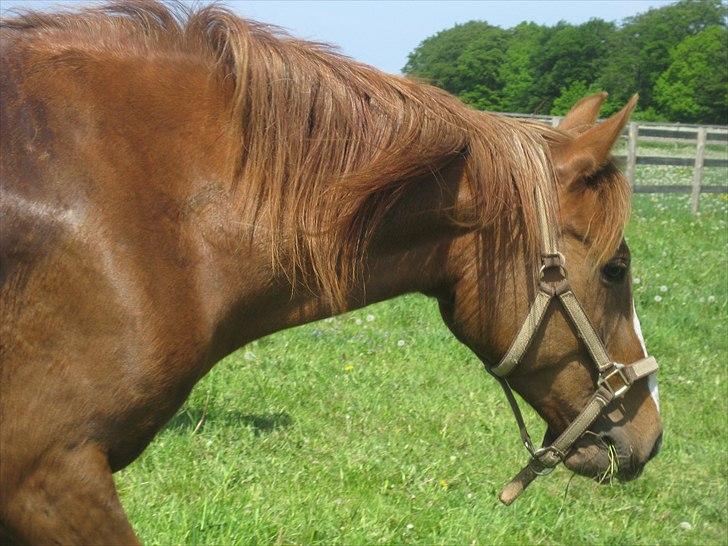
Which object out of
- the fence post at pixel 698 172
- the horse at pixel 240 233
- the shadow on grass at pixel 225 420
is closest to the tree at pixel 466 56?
the horse at pixel 240 233

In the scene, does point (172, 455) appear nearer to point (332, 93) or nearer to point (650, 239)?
point (332, 93)

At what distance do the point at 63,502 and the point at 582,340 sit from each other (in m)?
1.46

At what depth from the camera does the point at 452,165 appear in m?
2.39

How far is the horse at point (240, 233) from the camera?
5.89 feet

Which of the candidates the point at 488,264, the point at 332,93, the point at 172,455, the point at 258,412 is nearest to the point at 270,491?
the point at 172,455

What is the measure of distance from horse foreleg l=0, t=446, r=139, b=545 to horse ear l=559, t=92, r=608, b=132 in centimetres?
171

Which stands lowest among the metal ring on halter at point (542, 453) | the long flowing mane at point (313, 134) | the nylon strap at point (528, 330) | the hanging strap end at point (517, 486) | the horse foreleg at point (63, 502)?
the hanging strap end at point (517, 486)

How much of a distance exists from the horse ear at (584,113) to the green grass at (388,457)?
1.62 metres

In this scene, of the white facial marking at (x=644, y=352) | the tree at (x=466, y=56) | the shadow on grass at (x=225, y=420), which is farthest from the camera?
the shadow on grass at (x=225, y=420)

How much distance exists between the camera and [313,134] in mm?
2211

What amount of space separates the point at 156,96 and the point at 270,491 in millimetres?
2215

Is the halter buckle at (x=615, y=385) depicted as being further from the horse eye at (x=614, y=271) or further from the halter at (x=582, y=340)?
the horse eye at (x=614, y=271)

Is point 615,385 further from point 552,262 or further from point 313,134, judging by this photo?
point 313,134

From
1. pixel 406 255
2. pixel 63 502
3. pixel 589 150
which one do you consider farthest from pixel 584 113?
pixel 63 502
